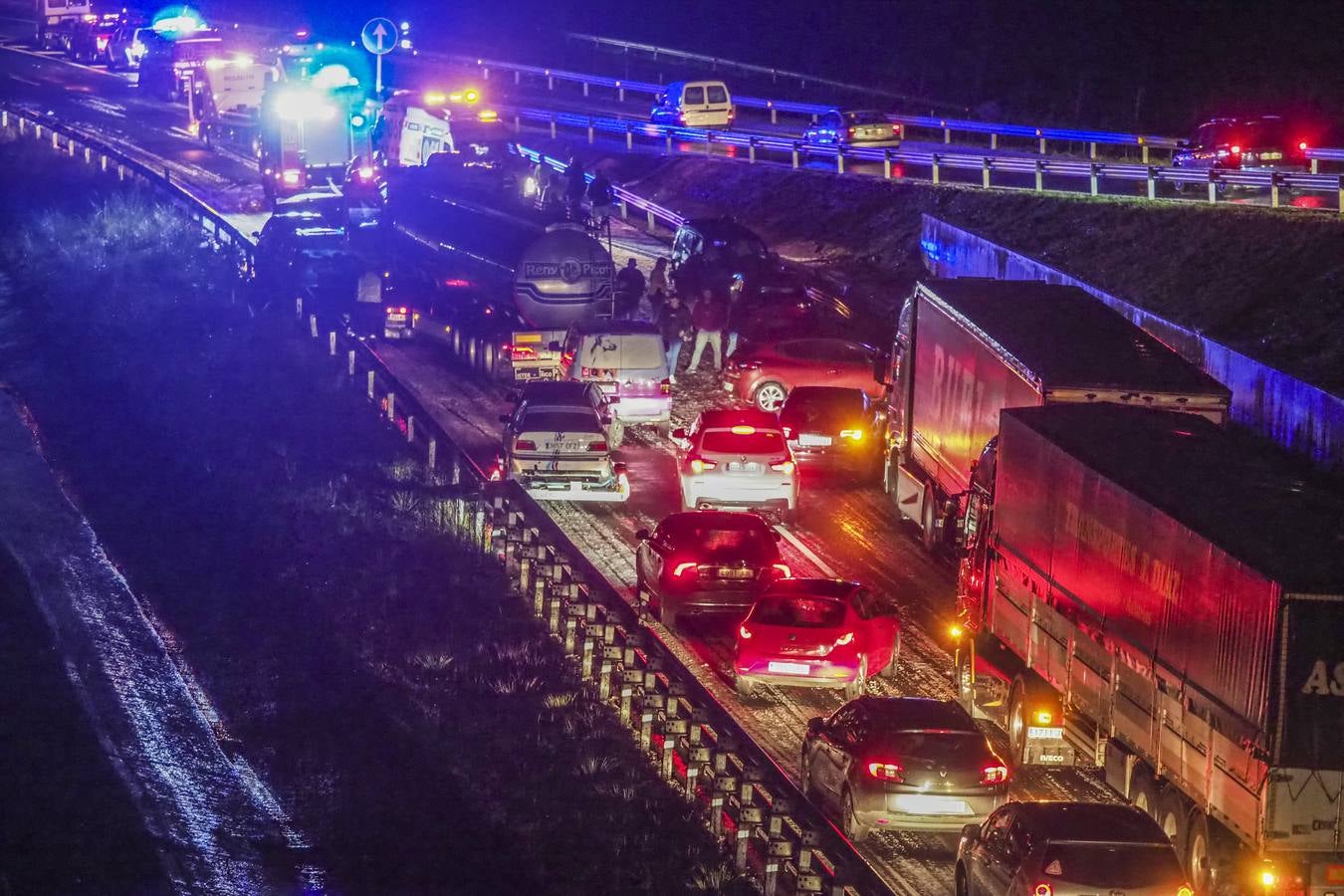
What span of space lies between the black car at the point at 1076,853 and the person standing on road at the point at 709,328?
73.1 feet

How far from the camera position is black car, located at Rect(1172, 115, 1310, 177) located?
45125mm

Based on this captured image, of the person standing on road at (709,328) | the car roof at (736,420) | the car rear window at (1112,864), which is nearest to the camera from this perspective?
the car rear window at (1112,864)

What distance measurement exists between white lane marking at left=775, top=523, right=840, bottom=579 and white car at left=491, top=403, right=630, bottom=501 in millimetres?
2428

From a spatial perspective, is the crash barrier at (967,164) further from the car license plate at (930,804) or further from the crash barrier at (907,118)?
the car license plate at (930,804)

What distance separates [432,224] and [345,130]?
14.4 m

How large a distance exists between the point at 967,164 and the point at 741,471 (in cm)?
2412

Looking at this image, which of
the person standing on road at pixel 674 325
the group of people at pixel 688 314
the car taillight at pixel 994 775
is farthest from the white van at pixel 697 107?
the car taillight at pixel 994 775

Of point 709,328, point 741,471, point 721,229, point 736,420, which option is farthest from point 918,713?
point 721,229

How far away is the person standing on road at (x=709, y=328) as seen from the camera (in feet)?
120

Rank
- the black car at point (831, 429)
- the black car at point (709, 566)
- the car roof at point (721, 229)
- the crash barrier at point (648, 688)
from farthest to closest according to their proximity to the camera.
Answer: the car roof at point (721, 229)
the black car at point (831, 429)
the black car at point (709, 566)
the crash barrier at point (648, 688)

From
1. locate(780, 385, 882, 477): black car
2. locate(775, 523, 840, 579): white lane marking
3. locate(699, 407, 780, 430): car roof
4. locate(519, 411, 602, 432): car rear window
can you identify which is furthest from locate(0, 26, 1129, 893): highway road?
locate(699, 407, 780, 430): car roof

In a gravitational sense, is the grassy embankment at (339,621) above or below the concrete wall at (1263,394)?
below

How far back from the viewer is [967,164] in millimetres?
48906

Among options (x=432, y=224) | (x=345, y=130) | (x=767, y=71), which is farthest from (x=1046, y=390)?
(x=767, y=71)
